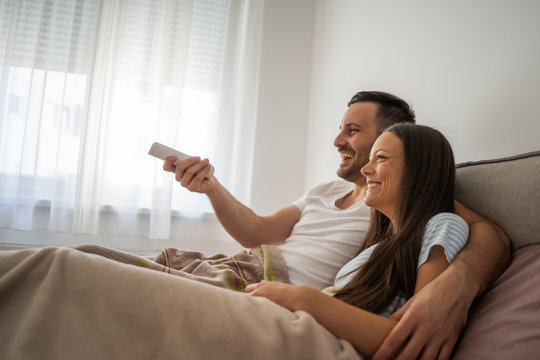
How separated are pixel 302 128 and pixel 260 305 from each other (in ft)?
6.65

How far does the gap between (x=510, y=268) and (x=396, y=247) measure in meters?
0.20

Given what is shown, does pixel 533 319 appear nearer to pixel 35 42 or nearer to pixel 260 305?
pixel 260 305

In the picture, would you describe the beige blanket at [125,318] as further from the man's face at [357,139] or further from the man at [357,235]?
the man's face at [357,139]

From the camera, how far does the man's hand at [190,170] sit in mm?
1328

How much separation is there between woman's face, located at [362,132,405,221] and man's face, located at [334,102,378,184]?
0.38 meters

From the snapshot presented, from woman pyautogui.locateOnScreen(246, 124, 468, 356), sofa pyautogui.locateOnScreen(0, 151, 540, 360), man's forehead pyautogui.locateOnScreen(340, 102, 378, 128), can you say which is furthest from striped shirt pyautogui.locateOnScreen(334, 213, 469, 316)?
man's forehead pyautogui.locateOnScreen(340, 102, 378, 128)

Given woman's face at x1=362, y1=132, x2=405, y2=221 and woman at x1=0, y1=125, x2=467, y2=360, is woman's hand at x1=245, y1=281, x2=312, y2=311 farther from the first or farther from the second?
woman's face at x1=362, y1=132, x2=405, y2=221

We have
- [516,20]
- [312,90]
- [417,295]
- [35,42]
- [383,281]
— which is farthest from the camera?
[312,90]

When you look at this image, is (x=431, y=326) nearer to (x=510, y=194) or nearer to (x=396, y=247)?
(x=396, y=247)

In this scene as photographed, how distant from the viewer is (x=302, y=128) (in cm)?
256

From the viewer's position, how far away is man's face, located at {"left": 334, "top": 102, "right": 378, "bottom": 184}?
1.38 metres

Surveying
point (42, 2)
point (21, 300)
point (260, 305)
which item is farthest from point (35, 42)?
point (260, 305)

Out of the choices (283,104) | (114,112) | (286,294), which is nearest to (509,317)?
(286,294)

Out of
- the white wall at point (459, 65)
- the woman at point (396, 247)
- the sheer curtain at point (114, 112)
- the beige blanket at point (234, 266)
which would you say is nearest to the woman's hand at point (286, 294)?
the woman at point (396, 247)
